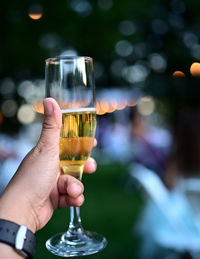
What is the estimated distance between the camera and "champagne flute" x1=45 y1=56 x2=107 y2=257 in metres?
1.66

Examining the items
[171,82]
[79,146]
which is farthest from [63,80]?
[171,82]

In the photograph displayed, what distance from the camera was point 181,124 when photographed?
170 inches

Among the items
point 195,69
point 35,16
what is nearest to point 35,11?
point 35,16

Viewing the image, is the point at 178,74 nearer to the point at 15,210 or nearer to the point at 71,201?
the point at 71,201

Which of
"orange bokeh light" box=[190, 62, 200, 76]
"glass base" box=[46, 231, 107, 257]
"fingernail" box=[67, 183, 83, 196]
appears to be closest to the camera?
"glass base" box=[46, 231, 107, 257]

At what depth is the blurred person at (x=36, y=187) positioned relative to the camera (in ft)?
4.99

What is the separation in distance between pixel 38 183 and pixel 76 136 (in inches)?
10.1

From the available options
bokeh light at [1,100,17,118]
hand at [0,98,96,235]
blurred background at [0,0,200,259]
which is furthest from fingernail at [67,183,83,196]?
bokeh light at [1,100,17,118]

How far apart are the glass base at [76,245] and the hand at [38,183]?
0.11 m

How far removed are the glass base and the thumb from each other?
43 cm

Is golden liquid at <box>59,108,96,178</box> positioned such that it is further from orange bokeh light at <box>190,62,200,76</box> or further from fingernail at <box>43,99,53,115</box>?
orange bokeh light at <box>190,62,200,76</box>

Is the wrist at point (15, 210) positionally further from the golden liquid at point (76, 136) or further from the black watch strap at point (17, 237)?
the golden liquid at point (76, 136)

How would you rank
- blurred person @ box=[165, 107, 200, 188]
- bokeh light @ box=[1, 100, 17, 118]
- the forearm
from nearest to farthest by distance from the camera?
the forearm, blurred person @ box=[165, 107, 200, 188], bokeh light @ box=[1, 100, 17, 118]

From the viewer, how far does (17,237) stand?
1.44 meters
